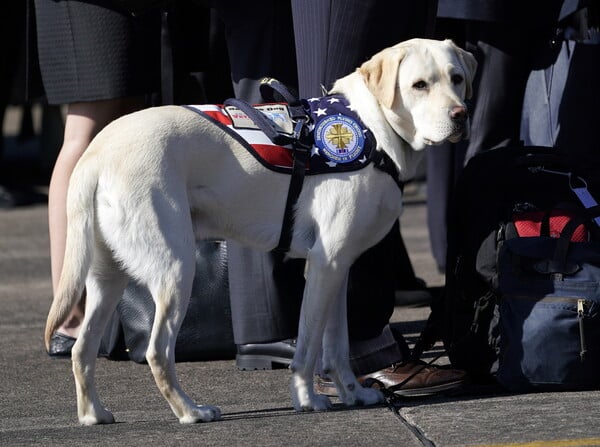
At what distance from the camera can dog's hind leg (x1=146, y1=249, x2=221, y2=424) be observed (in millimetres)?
3934

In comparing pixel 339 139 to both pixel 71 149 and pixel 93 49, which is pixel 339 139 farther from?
pixel 71 149

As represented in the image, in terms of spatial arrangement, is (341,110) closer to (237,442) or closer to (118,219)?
(118,219)

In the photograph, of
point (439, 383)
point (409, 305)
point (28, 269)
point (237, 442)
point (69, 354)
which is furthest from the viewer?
point (28, 269)

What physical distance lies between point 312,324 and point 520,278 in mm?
732

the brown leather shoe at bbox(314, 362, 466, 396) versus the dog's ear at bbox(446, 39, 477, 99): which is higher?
the dog's ear at bbox(446, 39, 477, 99)

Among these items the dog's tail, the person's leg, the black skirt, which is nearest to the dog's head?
the dog's tail

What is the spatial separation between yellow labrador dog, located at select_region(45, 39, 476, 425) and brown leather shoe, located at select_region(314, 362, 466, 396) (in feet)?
0.56

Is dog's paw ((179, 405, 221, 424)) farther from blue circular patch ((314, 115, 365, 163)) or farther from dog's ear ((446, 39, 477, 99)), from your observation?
dog's ear ((446, 39, 477, 99))

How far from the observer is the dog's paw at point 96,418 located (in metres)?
4.13

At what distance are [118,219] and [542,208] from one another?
148cm

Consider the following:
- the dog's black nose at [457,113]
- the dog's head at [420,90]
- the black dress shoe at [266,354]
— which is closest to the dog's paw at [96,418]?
the black dress shoe at [266,354]

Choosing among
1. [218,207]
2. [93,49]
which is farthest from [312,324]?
[93,49]

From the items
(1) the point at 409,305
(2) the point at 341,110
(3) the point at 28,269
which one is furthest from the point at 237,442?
(3) the point at 28,269

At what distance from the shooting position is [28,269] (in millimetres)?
7719
